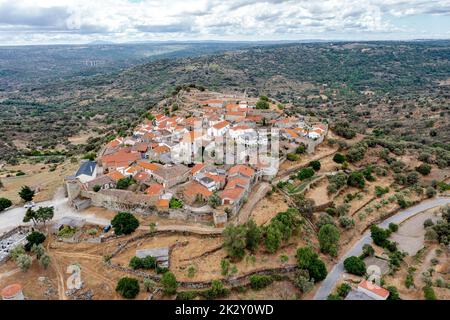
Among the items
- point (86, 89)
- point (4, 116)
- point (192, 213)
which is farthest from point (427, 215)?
point (86, 89)

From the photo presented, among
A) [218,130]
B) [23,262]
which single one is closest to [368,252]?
[218,130]

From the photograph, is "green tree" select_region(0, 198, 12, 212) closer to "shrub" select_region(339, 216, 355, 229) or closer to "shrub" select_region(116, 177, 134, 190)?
"shrub" select_region(116, 177, 134, 190)

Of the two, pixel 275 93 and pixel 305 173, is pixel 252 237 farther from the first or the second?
pixel 275 93

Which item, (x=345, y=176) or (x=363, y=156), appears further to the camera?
(x=363, y=156)

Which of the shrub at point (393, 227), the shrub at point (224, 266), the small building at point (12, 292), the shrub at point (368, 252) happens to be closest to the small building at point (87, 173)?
the small building at point (12, 292)

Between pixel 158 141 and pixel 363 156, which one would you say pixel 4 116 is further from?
pixel 363 156
